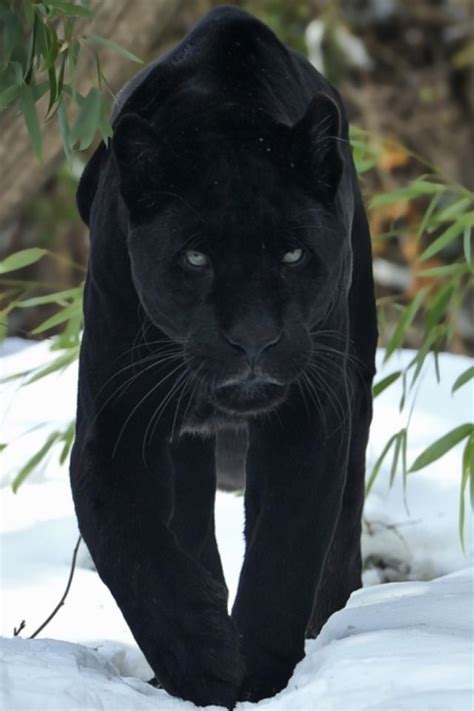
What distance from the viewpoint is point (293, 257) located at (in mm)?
2488

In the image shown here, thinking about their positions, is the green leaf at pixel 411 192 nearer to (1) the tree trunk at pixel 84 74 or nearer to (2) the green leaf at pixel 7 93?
(1) the tree trunk at pixel 84 74

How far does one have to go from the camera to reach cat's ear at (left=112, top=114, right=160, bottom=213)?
2.48 metres

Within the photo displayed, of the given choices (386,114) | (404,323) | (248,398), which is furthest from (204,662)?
(386,114)

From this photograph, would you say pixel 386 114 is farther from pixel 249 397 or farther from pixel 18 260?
pixel 249 397

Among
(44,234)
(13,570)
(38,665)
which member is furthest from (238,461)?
(44,234)

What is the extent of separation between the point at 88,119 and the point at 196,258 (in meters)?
0.29

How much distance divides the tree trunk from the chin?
1420mm

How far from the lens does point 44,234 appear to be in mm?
8891

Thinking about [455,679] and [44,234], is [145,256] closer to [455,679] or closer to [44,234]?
[455,679]

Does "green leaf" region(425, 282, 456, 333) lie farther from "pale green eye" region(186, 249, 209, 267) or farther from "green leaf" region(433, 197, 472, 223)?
"pale green eye" region(186, 249, 209, 267)

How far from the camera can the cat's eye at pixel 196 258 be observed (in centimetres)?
247

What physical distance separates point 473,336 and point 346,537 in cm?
631

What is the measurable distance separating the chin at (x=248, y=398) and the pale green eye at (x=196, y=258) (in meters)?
0.18

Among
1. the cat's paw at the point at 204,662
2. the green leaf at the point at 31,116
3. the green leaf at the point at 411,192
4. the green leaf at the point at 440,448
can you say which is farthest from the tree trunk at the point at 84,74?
the cat's paw at the point at 204,662
